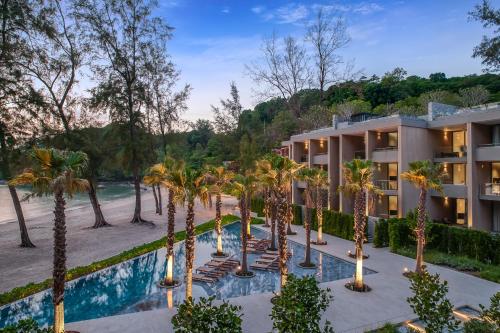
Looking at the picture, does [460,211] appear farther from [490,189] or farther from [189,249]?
[189,249]

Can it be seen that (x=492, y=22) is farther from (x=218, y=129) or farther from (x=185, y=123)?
(x=218, y=129)

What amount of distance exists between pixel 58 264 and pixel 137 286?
6.89 metres

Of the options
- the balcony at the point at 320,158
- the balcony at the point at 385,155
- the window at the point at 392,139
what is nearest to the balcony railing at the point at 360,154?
the window at the point at 392,139

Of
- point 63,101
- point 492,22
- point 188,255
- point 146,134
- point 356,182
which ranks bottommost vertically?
point 188,255

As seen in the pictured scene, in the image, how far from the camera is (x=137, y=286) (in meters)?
17.4

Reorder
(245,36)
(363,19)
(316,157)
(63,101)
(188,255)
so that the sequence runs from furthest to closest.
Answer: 1. (245,36)
2. (316,157)
3. (363,19)
4. (63,101)
5. (188,255)

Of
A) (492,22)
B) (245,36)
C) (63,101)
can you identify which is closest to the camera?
(492,22)

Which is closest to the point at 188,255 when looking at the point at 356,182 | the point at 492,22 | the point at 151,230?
the point at 356,182

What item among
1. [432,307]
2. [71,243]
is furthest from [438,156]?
[71,243]

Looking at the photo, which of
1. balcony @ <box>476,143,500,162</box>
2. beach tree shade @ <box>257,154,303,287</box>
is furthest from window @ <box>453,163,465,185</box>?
beach tree shade @ <box>257,154,303,287</box>

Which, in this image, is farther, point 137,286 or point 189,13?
point 189,13

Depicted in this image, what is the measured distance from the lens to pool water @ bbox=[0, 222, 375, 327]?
1427cm

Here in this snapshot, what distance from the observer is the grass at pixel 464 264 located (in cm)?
1700

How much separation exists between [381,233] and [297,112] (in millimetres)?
26579
